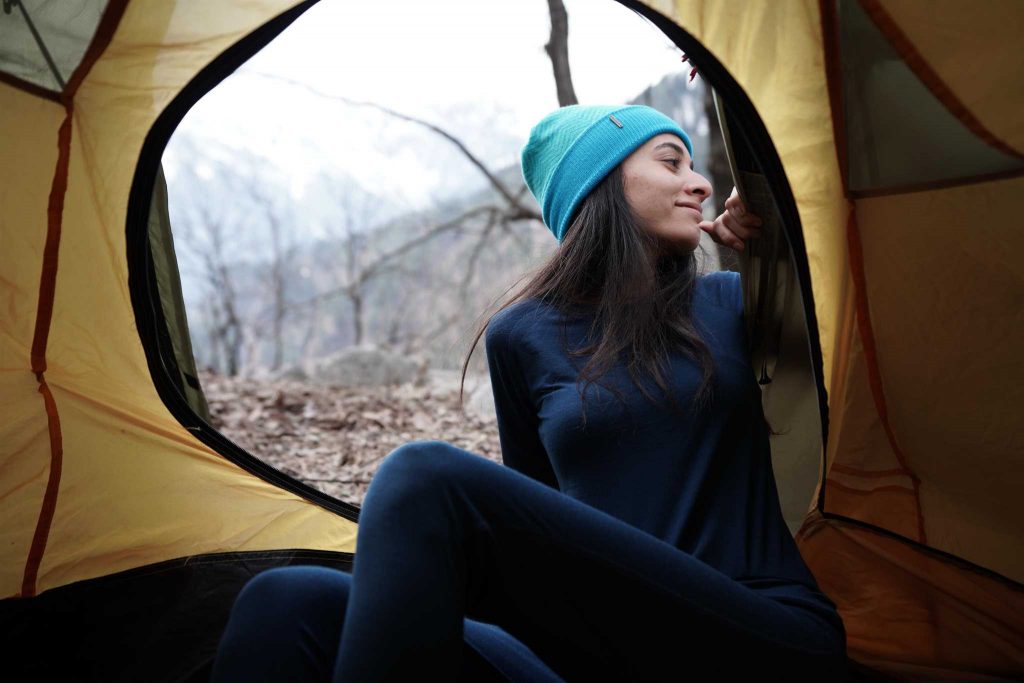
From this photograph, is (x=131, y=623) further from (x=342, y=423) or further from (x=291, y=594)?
(x=342, y=423)

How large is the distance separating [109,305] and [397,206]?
6.49 meters

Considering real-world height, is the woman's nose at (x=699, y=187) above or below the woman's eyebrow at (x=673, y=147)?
Result: below

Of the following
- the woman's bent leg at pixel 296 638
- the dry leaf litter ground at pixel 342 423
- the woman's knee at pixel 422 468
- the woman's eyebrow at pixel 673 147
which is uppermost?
the woman's eyebrow at pixel 673 147

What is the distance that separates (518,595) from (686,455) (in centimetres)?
43

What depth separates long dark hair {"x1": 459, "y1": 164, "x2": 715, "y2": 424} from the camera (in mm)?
1569

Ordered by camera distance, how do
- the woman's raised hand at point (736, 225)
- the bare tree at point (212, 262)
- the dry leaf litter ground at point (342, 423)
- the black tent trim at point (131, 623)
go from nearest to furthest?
the woman's raised hand at point (736, 225)
the black tent trim at point (131, 623)
the dry leaf litter ground at point (342, 423)
the bare tree at point (212, 262)

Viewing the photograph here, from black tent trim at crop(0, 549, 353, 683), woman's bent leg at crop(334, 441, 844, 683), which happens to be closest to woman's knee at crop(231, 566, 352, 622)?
woman's bent leg at crop(334, 441, 844, 683)

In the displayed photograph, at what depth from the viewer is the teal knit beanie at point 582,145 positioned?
5.97ft

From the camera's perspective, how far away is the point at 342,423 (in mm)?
4363

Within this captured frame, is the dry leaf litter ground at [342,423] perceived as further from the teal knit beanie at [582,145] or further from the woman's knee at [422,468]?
the woman's knee at [422,468]

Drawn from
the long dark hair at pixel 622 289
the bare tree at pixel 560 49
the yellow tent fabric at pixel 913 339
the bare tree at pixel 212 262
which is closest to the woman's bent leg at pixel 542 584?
the long dark hair at pixel 622 289

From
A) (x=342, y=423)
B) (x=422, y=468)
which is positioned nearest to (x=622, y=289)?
(x=422, y=468)

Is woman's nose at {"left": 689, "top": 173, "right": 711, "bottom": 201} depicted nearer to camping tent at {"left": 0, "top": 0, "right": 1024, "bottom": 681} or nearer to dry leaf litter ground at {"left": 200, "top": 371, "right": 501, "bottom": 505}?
camping tent at {"left": 0, "top": 0, "right": 1024, "bottom": 681}

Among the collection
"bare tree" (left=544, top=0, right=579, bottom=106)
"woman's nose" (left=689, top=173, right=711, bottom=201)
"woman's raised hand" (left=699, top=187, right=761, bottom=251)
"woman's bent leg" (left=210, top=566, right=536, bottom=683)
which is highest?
"bare tree" (left=544, top=0, right=579, bottom=106)
